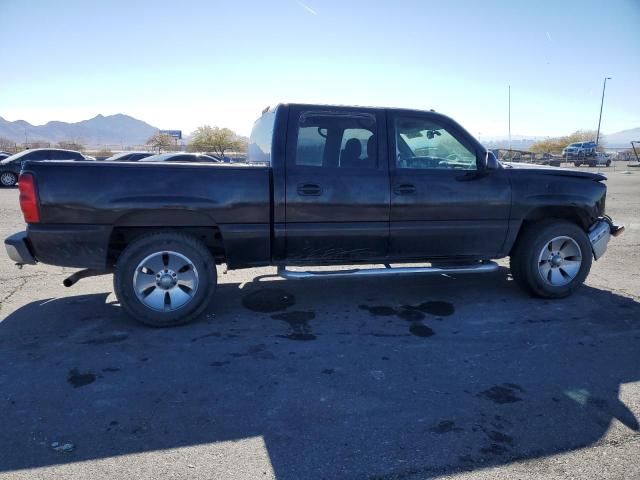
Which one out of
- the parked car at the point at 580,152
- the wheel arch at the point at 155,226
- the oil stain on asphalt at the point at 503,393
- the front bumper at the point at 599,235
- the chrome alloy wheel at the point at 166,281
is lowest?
the oil stain on asphalt at the point at 503,393

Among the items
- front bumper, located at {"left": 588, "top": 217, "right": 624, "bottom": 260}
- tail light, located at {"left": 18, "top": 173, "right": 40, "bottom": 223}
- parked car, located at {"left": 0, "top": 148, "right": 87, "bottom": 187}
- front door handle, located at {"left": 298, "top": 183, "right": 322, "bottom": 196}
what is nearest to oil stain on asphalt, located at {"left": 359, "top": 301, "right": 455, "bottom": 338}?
front door handle, located at {"left": 298, "top": 183, "right": 322, "bottom": 196}

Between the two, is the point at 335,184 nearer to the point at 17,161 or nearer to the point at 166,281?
the point at 166,281

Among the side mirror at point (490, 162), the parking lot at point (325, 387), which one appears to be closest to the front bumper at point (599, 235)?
the parking lot at point (325, 387)

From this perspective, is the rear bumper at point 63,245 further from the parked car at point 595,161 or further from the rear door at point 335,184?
the parked car at point 595,161

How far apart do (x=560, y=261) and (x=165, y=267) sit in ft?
13.6

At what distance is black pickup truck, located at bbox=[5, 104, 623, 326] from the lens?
4.07 metres

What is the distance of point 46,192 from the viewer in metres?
3.96

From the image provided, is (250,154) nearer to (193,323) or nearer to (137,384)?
(193,323)

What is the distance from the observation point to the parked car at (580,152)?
149 feet

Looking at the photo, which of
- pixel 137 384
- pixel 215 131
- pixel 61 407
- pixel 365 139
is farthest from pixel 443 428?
pixel 215 131

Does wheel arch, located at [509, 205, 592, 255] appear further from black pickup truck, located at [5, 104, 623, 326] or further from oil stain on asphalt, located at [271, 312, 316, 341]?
oil stain on asphalt, located at [271, 312, 316, 341]

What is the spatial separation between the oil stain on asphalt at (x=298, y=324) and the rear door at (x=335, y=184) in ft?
1.77

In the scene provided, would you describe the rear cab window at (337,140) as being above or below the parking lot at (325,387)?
above

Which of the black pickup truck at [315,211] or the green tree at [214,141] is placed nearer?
the black pickup truck at [315,211]
